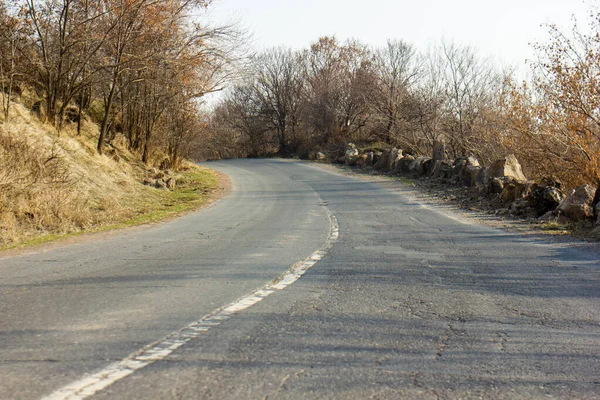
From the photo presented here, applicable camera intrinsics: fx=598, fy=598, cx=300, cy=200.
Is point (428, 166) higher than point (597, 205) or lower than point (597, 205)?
higher

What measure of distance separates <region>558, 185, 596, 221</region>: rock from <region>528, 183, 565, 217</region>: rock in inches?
61.5

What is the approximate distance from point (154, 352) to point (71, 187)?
12.9m

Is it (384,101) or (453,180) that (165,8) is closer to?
(453,180)

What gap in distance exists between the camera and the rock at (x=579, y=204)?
13500 millimetres

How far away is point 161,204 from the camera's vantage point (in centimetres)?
2103

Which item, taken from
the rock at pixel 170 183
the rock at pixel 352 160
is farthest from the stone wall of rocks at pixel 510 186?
the rock at pixel 170 183

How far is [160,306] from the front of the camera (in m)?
5.76

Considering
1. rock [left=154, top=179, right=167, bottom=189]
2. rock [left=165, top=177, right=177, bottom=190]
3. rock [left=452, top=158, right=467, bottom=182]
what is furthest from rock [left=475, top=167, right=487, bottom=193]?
rock [left=154, top=179, right=167, bottom=189]

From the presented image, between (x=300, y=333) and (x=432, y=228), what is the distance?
900cm

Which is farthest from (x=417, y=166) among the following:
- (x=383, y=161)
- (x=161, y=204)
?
(x=161, y=204)

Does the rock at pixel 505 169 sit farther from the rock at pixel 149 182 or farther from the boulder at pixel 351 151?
the boulder at pixel 351 151

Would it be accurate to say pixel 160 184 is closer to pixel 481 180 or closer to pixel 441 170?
pixel 481 180

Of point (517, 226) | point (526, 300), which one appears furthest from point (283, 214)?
point (526, 300)

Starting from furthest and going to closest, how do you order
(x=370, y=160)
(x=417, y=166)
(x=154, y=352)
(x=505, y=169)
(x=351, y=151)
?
(x=351, y=151) → (x=370, y=160) → (x=417, y=166) → (x=505, y=169) → (x=154, y=352)
